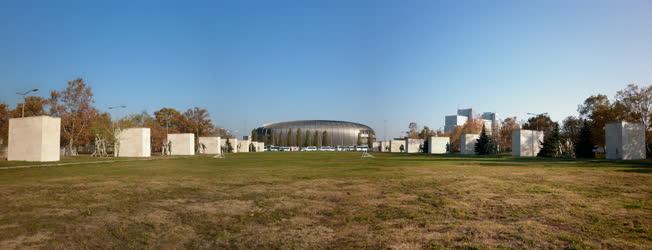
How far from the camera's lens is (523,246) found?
6.86m

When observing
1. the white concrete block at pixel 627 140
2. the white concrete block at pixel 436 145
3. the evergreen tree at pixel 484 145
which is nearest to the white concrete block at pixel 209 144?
the white concrete block at pixel 436 145

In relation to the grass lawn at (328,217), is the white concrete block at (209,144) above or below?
above

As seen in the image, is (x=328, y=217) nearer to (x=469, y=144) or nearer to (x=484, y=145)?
(x=484, y=145)

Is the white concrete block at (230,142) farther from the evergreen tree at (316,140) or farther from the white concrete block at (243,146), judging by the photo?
the evergreen tree at (316,140)

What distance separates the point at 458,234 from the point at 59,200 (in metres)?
10.3

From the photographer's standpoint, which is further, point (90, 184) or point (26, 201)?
point (90, 184)

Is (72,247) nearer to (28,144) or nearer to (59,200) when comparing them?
(59,200)

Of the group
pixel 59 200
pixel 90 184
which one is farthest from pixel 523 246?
pixel 90 184

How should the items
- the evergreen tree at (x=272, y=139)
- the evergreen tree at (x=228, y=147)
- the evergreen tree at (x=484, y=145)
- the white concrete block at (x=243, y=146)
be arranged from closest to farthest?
the evergreen tree at (x=484, y=145) < the evergreen tree at (x=228, y=147) < the white concrete block at (x=243, y=146) < the evergreen tree at (x=272, y=139)

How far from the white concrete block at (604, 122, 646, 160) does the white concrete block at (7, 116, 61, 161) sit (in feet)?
166

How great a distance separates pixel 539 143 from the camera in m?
65.2

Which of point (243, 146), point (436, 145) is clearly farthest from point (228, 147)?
point (436, 145)

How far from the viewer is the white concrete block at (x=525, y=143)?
209 feet

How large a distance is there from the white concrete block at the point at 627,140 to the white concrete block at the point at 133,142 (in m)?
55.2
